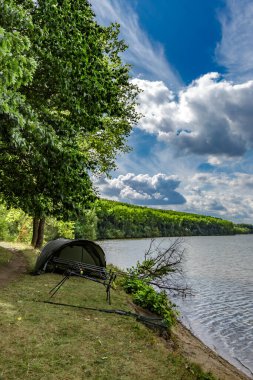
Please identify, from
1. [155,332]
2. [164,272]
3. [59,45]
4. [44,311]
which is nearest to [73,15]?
[59,45]

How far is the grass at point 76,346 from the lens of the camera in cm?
838

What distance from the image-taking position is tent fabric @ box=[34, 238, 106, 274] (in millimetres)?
20734

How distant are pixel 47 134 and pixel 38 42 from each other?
4.45 metres

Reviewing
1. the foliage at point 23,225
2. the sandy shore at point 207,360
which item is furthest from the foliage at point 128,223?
the sandy shore at point 207,360

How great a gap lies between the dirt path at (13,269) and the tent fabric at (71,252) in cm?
122

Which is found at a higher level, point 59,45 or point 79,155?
point 59,45

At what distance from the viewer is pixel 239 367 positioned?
15.0 meters

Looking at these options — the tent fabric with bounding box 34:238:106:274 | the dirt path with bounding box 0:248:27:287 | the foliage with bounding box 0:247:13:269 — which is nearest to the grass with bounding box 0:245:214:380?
the dirt path with bounding box 0:248:27:287

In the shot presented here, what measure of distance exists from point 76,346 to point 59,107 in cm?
1174

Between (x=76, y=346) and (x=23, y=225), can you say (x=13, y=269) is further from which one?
(x=23, y=225)

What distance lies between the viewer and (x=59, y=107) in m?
17.4

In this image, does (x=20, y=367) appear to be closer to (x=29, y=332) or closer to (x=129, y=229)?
(x=29, y=332)

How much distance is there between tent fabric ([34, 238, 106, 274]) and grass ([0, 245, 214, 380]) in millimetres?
6030

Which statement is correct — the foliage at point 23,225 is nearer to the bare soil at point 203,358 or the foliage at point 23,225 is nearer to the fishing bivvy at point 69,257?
the fishing bivvy at point 69,257
